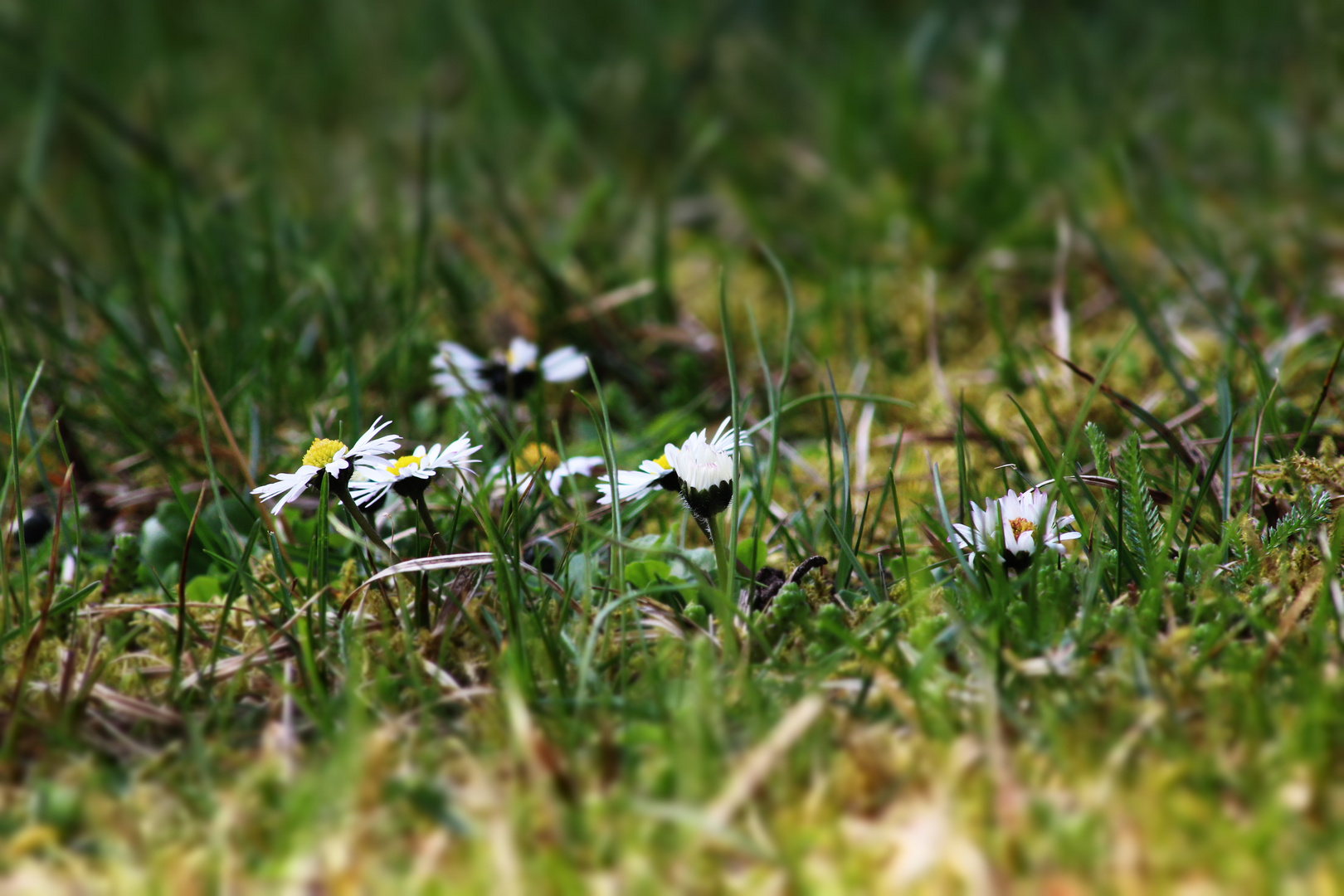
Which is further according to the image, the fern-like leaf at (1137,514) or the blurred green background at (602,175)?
the blurred green background at (602,175)

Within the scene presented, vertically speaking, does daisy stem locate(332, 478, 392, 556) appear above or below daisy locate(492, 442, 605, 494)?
below

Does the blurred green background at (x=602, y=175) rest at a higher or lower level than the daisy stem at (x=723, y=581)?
higher

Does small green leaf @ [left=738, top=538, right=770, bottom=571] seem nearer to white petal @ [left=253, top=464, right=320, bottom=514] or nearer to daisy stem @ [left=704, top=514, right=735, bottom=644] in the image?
daisy stem @ [left=704, top=514, right=735, bottom=644]

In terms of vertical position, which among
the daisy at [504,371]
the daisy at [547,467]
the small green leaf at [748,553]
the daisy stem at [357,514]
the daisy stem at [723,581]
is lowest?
the daisy stem at [723,581]

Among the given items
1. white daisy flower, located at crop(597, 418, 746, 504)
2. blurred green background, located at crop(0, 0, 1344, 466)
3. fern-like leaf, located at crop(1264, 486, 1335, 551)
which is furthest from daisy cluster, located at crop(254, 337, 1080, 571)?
blurred green background, located at crop(0, 0, 1344, 466)

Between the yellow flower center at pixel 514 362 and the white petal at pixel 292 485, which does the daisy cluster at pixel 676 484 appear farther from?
the yellow flower center at pixel 514 362

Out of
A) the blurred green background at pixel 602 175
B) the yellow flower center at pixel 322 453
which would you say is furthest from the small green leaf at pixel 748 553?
the blurred green background at pixel 602 175
